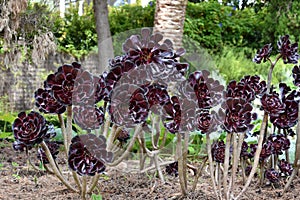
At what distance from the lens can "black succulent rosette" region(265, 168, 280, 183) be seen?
1.94m

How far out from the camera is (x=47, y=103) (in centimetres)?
142

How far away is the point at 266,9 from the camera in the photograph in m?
11.3

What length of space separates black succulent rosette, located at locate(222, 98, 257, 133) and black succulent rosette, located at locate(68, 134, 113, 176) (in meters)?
0.38

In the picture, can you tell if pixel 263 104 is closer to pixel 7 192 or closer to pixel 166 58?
pixel 166 58

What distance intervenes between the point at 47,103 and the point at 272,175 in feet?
3.36

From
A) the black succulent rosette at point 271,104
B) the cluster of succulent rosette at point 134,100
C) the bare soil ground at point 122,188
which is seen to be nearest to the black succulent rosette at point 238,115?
the cluster of succulent rosette at point 134,100

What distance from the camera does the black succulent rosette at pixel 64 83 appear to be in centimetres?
133

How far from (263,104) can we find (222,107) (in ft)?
0.56

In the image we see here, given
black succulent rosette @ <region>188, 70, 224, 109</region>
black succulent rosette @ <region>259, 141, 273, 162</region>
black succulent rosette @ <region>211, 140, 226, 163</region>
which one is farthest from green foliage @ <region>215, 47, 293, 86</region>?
black succulent rosette @ <region>188, 70, 224, 109</region>

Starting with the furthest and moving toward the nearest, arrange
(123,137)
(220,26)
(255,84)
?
(220,26) < (123,137) < (255,84)

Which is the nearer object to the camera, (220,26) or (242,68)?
(242,68)

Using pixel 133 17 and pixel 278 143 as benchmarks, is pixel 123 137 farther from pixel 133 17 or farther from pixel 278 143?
pixel 133 17

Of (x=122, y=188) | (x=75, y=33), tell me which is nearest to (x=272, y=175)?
(x=122, y=188)

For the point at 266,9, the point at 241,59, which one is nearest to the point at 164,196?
the point at 241,59
